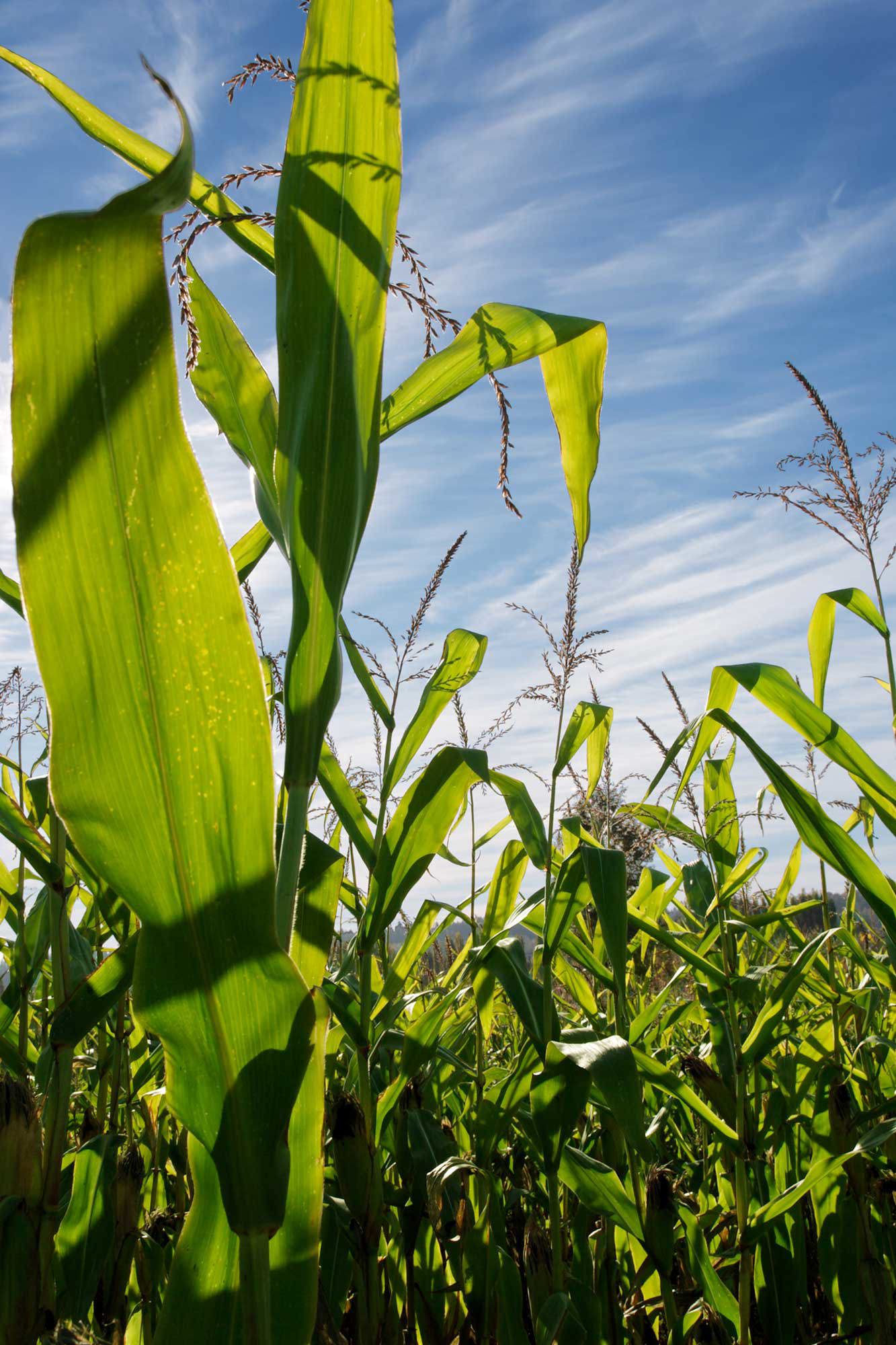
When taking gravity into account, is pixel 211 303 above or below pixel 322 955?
above

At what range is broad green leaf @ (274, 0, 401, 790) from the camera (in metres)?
0.64

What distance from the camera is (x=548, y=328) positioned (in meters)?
0.79

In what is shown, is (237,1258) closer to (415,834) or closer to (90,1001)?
(90,1001)

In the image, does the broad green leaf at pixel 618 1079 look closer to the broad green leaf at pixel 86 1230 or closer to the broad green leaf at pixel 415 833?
the broad green leaf at pixel 415 833

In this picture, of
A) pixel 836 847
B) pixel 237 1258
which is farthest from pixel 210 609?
pixel 836 847

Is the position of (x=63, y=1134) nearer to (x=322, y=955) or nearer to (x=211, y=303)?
(x=322, y=955)

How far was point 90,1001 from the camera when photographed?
0.96m

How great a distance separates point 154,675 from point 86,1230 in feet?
3.18

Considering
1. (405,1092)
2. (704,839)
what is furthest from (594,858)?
(405,1092)

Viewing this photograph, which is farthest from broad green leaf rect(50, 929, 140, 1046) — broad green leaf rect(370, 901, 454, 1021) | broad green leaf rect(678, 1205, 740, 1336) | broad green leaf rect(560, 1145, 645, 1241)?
broad green leaf rect(678, 1205, 740, 1336)

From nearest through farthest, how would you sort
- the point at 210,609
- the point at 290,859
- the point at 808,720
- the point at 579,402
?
the point at 210,609
the point at 290,859
the point at 579,402
the point at 808,720

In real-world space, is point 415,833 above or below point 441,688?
below

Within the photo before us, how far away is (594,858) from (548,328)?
759 millimetres

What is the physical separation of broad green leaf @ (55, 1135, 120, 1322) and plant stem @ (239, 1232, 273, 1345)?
65cm
